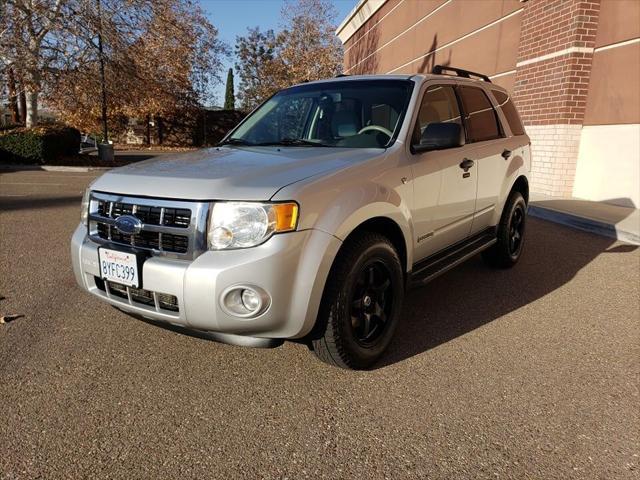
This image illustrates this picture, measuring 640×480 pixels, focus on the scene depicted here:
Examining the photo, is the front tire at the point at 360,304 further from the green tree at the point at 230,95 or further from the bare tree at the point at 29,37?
the green tree at the point at 230,95

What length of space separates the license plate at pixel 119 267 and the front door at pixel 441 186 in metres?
1.80

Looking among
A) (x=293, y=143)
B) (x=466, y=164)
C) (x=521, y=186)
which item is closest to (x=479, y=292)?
(x=466, y=164)

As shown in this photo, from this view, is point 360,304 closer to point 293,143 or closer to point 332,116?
point 293,143

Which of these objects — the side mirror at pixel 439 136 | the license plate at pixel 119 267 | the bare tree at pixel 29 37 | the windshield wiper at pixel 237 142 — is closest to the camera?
the license plate at pixel 119 267

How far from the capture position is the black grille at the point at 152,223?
2527 mm

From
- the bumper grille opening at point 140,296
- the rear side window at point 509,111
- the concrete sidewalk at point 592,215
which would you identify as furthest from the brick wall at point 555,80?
the bumper grille opening at point 140,296

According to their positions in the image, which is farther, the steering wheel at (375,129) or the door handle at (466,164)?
the door handle at (466,164)

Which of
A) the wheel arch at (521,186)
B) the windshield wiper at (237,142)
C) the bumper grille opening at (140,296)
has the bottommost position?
the bumper grille opening at (140,296)

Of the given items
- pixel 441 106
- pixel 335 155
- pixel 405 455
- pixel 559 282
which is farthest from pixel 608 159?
pixel 405 455

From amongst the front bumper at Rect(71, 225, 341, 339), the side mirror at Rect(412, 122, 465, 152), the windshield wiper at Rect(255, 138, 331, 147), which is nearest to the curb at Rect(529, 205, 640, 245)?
the side mirror at Rect(412, 122, 465, 152)

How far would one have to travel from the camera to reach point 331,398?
8.98 feet

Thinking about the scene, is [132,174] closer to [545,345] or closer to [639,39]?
[545,345]

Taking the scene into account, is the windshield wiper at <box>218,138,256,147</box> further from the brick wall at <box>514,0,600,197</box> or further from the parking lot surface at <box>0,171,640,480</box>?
the brick wall at <box>514,0,600,197</box>

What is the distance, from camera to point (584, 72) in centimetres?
962
